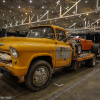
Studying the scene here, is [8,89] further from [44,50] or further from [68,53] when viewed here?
[68,53]

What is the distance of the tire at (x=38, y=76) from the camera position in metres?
2.68

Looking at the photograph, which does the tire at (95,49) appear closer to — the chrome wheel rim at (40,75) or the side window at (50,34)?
the side window at (50,34)

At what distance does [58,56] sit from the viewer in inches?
138

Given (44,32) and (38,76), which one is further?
(44,32)

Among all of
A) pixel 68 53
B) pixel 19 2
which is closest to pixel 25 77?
pixel 68 53

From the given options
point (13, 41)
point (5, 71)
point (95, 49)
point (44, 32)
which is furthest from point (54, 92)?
point (95, 49)

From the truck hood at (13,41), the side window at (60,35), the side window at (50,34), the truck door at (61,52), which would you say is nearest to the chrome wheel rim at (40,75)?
the truck door at (61,52)

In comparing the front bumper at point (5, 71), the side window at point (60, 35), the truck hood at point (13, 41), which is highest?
the side window at point (60, 35)

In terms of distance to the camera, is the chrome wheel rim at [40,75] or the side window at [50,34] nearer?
the chrome wheel rim at [40,75]

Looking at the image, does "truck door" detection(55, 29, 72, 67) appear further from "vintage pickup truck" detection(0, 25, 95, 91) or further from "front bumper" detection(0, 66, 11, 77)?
"front bumper" detection(0, 66, 11, 77)

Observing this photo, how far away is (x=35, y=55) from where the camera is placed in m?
2.71

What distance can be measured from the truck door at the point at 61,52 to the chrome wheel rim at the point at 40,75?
0.62 metres

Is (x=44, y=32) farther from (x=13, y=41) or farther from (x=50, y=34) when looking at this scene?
(x=13, y=41)

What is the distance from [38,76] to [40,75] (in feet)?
0.23
